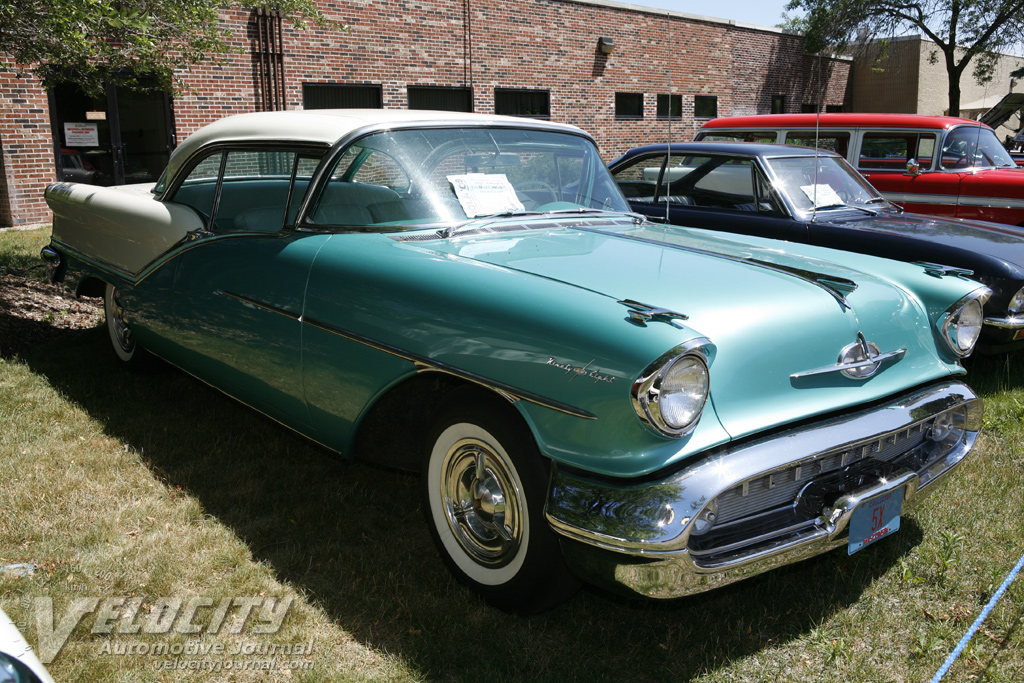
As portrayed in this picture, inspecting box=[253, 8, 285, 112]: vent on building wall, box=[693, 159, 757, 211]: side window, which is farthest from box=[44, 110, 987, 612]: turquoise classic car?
box=[253, 8, 285, 112]: vent on building wall

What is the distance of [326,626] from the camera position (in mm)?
2670

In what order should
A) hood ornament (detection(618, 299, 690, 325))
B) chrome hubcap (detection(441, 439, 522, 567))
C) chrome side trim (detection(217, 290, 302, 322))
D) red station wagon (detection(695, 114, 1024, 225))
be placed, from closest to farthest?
hood ornament (detection(618, 299, 690, 325)), chrome hubcap (detection(441, 439, 522, 567)), chrome side trim (detection(217, 290, 302, 322)), red station wagon (detection(695, 114, 1024, 225))

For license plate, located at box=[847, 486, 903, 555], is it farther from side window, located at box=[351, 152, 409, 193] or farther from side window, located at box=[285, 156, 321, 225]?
side window, located at box=[285, 156, 321, 225]

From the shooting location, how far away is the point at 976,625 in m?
2.48

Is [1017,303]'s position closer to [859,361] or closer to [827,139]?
[859,361]

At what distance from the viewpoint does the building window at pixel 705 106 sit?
68.1 feet

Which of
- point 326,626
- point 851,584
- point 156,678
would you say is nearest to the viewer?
point 156,678

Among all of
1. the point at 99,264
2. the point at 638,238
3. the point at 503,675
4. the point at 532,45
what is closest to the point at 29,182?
the point at 99,264

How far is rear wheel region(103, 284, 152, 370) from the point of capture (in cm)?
498

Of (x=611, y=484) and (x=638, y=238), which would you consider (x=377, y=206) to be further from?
(x=611, y=484)

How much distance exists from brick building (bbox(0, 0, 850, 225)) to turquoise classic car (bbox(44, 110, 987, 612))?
4898 millimetres

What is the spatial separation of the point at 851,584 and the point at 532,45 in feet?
51.8

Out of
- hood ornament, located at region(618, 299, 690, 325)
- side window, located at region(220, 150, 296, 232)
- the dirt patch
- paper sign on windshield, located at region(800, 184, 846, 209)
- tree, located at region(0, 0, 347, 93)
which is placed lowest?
the dirt patch

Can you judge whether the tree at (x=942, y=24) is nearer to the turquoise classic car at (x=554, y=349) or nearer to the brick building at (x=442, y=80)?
the brick building at (x=442, y=80)
